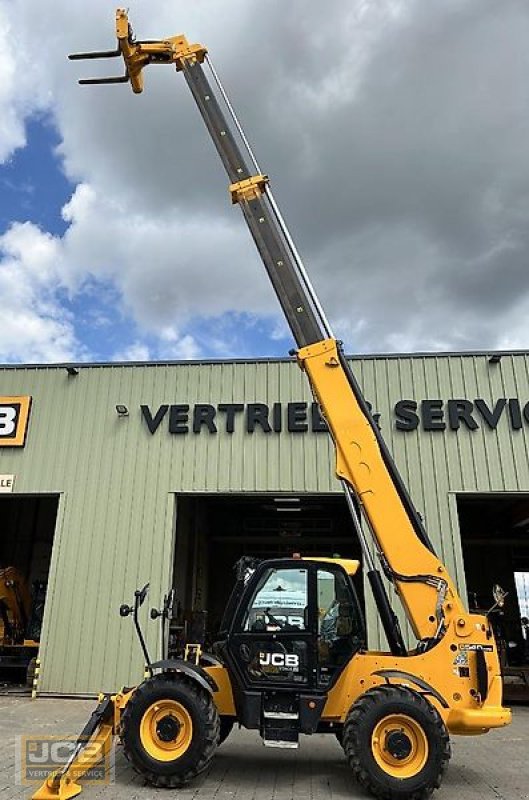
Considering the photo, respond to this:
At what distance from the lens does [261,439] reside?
12711mm

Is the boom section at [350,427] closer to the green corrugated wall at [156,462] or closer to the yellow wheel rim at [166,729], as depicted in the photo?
the yellow wheel rim at [166,729]

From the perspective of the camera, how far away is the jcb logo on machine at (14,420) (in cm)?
1325

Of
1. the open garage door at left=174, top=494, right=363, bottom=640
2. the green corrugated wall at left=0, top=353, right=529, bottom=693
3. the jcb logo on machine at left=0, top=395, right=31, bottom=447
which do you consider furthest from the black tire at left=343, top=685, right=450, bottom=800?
the open garage door at left=174, top=494, right=363, bottom=640

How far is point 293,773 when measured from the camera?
6207mm

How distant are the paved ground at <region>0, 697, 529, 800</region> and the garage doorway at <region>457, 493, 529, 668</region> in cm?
1217

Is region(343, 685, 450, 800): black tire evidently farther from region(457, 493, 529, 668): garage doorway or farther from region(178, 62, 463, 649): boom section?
region(457, 493, 529, 668): garage doorway

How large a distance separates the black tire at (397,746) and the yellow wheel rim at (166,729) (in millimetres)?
1514

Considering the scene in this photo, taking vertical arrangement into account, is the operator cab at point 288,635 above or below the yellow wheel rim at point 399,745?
above

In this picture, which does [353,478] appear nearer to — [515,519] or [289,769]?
[289,769]

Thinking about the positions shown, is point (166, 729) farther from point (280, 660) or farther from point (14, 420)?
point (14, 420)

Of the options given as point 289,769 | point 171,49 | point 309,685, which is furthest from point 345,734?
point 171,49

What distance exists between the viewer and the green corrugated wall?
11.9 m

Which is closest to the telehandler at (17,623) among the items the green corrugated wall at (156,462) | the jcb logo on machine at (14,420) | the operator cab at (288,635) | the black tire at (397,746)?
the green corrugated wall at (156,462)

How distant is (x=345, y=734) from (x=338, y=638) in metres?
0.90
